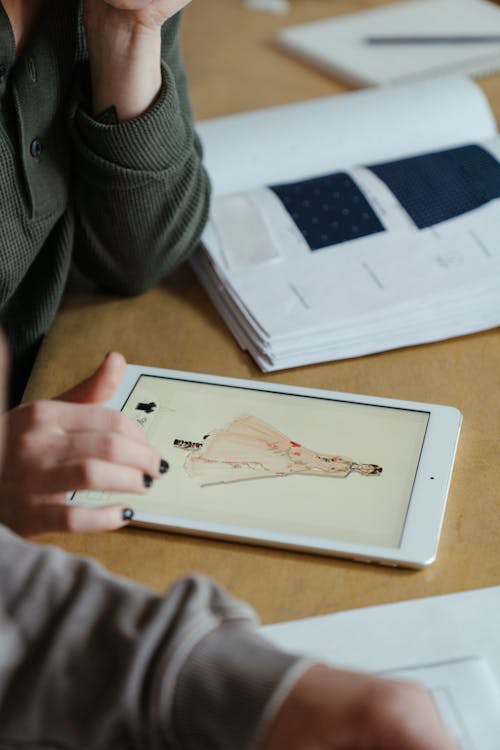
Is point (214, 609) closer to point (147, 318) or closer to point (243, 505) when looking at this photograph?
point (243, 505)

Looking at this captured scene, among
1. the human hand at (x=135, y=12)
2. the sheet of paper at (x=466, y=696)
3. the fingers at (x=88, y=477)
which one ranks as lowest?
the sheet of paper at (x=466, y=696)

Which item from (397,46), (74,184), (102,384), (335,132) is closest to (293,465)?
(102,384)

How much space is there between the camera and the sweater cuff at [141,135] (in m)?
0.84

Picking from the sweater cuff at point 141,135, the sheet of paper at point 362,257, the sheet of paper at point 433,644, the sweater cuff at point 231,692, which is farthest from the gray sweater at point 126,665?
the sweater cuff at point 141,135

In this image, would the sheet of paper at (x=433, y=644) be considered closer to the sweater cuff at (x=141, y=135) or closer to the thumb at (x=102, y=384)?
the thumb at (x=102, y=384)

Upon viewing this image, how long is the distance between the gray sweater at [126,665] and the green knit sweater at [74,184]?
0.40 meters

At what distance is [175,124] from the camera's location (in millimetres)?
866

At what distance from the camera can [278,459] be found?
693mm

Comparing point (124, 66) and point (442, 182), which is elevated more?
point (124, 66)

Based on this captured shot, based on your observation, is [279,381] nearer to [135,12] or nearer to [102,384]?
[102,384]

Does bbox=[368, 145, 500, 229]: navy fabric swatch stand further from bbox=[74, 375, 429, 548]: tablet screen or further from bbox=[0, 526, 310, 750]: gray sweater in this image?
bbox=[0, 526, 310, 750]: gray sweater

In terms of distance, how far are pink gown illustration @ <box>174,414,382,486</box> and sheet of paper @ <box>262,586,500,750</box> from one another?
11cm

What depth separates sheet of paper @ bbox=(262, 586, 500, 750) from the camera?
1.75ft

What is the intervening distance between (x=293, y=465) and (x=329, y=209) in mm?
320
